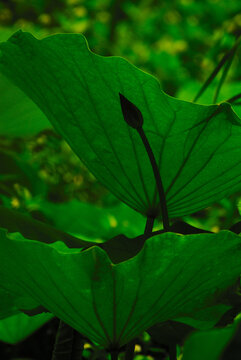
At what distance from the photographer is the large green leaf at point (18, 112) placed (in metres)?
0.63

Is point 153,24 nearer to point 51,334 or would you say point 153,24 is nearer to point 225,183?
point 51,334

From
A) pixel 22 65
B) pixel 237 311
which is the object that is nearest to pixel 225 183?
pixel 237 311

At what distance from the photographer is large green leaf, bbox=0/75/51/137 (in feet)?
2.07

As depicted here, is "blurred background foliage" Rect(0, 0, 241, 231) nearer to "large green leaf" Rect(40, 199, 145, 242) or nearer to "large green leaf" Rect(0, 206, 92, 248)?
"large green leaf" Rect(40, 199, 145, 242)

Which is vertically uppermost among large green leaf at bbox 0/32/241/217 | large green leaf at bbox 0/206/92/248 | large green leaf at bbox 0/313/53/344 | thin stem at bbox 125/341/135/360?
large green leaf at bbox 0/32/241/217

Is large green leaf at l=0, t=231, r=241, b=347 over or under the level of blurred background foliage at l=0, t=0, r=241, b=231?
under

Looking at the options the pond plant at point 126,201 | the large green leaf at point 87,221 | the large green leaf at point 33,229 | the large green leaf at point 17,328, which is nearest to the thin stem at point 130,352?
the pond plant at point 126,201

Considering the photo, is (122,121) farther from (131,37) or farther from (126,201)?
(131,37)

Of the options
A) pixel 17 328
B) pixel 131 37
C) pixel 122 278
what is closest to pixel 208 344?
pixel 122 278

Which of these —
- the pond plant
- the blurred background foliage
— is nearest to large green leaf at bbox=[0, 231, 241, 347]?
the pond plant

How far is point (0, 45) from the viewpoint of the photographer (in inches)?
16.5

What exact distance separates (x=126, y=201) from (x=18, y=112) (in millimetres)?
271

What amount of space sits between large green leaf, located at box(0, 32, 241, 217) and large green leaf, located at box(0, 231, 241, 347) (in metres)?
0.10

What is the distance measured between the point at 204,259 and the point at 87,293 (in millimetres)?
94
